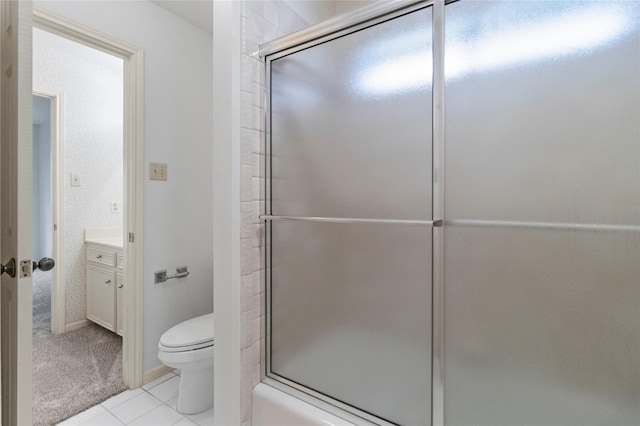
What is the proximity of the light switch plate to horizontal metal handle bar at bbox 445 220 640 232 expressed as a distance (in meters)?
1.85

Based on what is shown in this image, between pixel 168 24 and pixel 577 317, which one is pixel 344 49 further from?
pixel 168 24

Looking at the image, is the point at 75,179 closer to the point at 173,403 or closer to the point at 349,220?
the point at 173,403

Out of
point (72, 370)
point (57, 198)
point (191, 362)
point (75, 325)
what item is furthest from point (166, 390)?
point (57, 198)

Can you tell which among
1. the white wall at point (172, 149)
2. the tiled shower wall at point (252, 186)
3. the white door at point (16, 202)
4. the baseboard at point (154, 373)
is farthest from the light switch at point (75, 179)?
the tiled shower wall at point (252, 186)

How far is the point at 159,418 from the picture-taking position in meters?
1.65

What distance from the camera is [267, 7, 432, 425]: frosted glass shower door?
99 cm

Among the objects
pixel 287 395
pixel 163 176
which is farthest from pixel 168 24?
pixel 287 395

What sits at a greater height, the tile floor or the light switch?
the light switch

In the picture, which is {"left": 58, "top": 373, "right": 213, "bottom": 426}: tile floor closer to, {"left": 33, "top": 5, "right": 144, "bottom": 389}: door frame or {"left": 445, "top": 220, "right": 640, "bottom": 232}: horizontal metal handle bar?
{"left": 33, "top": 5, "right": 144, "bottom": 389}: door frame

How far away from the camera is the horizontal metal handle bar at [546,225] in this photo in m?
0.74

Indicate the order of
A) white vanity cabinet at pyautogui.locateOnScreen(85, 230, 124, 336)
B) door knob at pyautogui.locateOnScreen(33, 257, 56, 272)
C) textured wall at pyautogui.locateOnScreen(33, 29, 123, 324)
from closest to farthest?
door knob at pyautogui.locateOnScreen(33, 257, 56, 272) → white vanity cabinet at pyautogui.locateOnScreen(85, 230, 124, 336) → textured wall at pyautogui.locateOnScreen(33, 29, 123, 324)

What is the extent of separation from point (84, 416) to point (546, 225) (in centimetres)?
232

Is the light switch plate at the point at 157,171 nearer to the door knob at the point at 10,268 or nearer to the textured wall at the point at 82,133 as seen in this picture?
the door knob at the point at 10,268

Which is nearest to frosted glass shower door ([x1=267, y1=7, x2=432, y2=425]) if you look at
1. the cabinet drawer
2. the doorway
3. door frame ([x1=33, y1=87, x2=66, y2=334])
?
the doorway
